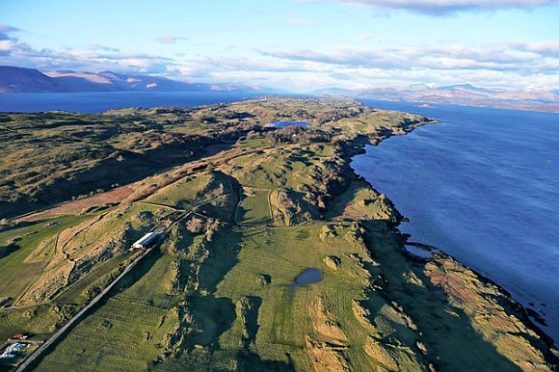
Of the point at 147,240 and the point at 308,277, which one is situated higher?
the point at 147,240

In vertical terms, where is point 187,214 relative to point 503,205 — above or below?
above

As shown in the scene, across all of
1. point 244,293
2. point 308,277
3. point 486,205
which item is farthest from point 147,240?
point 486,205

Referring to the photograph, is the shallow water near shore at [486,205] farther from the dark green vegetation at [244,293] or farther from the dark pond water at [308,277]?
the dark pond water at [308,277]

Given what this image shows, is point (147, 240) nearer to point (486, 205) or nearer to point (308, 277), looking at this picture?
point (308, 277)

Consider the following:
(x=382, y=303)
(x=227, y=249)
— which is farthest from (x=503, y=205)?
(x=227, y=249)

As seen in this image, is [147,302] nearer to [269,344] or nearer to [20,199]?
[269,344]

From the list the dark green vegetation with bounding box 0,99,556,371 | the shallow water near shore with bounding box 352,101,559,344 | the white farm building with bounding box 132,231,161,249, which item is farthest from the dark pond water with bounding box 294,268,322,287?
the shallow water near shore with bounding box 352,101,559,344

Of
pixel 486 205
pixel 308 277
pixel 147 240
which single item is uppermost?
pixel 147 240
